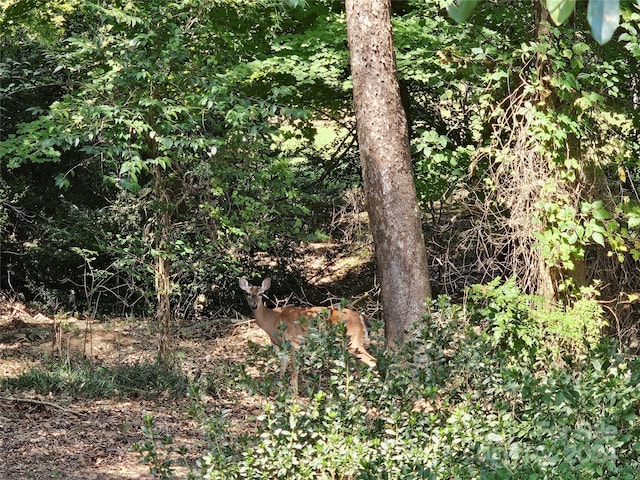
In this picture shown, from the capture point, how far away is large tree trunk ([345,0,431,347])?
697 cm

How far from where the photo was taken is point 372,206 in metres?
7.09

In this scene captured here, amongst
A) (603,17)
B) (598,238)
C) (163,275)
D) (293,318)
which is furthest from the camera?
(293,318)

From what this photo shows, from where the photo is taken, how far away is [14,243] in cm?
1294

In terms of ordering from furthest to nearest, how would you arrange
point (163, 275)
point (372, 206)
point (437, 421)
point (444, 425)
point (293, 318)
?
point (293, 318), point (163, 275), point (372, 206), point (444, 425), point (437, 421)

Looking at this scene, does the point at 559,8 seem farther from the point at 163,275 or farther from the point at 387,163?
the point at 163,275

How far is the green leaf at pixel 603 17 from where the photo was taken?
4.25 ft

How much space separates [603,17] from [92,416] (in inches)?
286

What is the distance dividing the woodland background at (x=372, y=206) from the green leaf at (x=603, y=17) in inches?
114

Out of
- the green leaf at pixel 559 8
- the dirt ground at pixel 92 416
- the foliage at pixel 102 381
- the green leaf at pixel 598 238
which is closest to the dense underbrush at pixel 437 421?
the dirt ground at pixel 92 416

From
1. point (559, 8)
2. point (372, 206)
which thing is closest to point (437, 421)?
point (372, 206)

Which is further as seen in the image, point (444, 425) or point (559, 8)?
point (444, 425)

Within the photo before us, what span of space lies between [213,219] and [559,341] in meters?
3.87

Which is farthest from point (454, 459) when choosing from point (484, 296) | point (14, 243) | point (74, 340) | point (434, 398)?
point (14, 243)

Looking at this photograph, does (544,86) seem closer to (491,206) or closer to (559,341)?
(491,206)
